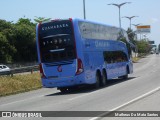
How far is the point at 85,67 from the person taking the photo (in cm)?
2334

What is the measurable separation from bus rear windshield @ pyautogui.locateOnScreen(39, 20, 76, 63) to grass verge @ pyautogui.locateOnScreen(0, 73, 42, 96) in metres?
5.81

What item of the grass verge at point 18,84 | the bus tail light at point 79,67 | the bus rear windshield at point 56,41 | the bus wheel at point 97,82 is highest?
the bus rear windshield at point 56,41

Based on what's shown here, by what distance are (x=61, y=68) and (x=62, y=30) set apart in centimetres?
192

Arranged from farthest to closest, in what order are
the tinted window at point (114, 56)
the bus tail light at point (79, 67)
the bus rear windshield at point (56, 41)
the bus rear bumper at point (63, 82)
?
the tinted window at point (114, 56)
the bus rear bumper at point (63, 82)
the bus rear windshield at point (56, 41)
the bus tail light at point (79, 67)

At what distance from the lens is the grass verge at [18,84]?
2892cm

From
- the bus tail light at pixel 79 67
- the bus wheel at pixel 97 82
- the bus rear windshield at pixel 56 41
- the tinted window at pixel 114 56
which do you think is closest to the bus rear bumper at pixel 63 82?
the bus tail light at pixel 79 67

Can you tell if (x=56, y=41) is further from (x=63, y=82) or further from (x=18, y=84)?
(x=18, y=84)

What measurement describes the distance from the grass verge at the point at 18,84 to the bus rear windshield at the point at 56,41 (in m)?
5.81

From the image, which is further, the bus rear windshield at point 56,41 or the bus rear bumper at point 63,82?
the bus rear bumper at point 63,82

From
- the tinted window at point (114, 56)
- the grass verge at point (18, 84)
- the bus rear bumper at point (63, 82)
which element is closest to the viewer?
the bus rear bumper at point (63, 82)

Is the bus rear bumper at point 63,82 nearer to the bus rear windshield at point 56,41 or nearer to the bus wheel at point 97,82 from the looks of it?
the bus rear windshield at point 56,41

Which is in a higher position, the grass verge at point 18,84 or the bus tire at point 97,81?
the bus tire at point 97,81

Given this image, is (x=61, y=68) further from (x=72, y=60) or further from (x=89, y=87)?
(x=89, y=87)

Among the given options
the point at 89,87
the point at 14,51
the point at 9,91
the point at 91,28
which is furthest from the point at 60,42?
the point at 14,51
